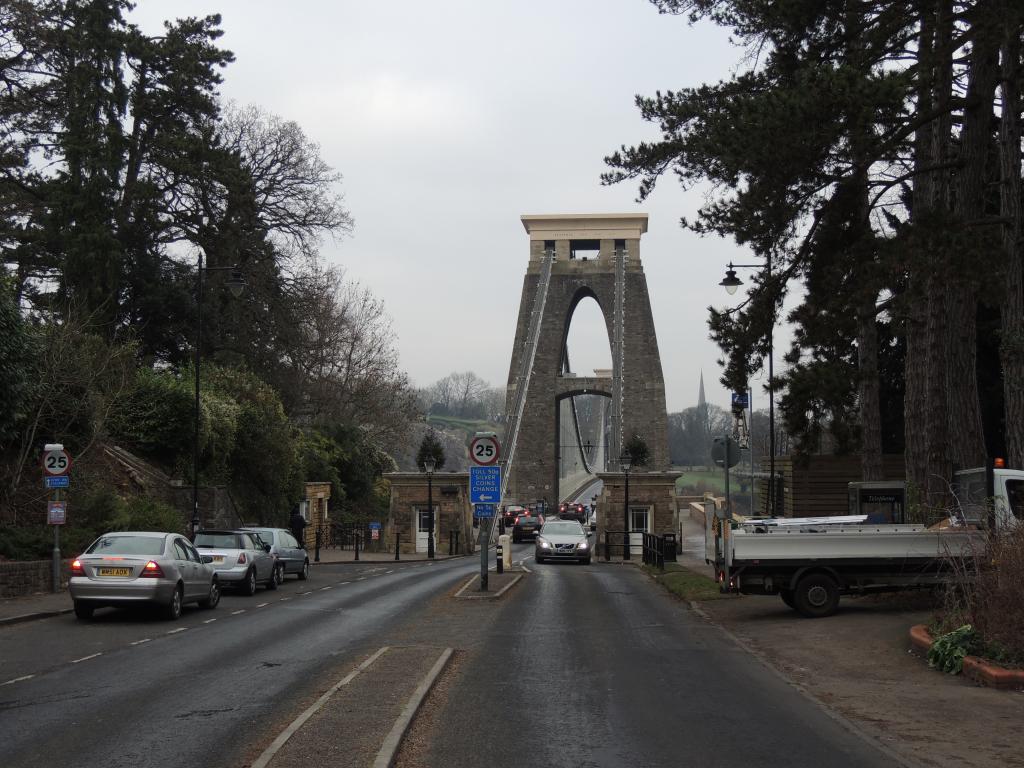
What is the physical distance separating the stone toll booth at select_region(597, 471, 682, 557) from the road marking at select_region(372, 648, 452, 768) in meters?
38.5

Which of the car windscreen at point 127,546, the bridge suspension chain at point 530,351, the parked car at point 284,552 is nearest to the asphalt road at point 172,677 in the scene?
the car windscreen at point 127,546

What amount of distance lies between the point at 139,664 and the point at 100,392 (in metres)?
17.7

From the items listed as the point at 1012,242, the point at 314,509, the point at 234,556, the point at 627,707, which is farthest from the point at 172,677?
the point at 314,509

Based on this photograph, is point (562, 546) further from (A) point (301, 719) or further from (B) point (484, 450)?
(A) point (301, 719)

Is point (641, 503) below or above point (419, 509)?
above

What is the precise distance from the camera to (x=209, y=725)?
8461 millimetres

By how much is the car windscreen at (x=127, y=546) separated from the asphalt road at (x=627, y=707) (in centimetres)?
572

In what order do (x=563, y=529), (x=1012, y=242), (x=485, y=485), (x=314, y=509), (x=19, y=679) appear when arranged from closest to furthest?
(x=19, y=679) → (x=1012, y=242) → (x=485, y=485) → (x=563, y=529) → (x=314, y=509)

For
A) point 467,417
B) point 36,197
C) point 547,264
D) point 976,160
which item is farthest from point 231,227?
point 467,417

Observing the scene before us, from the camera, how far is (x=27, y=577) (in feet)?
65.8

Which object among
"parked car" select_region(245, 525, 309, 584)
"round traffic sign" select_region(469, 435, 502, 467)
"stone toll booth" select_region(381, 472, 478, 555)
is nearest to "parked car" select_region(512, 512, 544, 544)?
"stone toll booth" select_region(381, 472, 478, 555)

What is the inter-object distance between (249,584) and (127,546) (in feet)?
19.2

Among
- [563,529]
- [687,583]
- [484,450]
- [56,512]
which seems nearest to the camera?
[56,512]

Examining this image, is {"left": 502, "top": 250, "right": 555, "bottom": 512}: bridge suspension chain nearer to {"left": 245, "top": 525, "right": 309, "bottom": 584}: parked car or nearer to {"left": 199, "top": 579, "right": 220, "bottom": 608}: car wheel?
{"left": 245, "top": 525, "right": 309, "bottom": 584}: parked car
